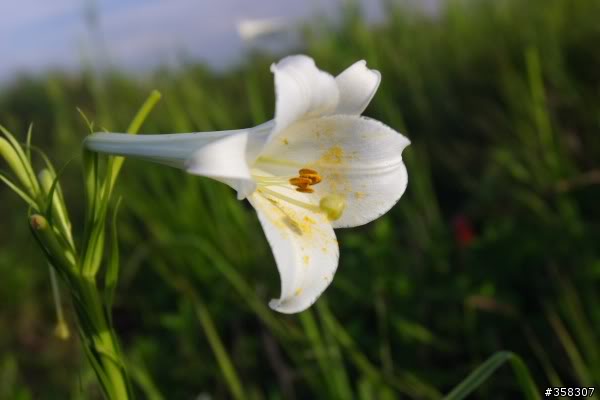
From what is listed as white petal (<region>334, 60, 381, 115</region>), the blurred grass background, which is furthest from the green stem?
white petal (<region>334, 60, 381, 115</region>)

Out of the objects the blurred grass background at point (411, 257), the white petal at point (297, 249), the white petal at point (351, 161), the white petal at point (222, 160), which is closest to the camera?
the white petal at point (222, 160)

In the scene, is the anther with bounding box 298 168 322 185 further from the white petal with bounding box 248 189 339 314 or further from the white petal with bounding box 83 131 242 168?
A: the white petal with bounding box 83 131 242 168

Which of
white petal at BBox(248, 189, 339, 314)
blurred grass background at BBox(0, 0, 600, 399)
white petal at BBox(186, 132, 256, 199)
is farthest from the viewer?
blurred grass background at BBox(0, 0, 600, 399)

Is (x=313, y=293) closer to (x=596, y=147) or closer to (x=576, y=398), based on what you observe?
(x=576, y=398)

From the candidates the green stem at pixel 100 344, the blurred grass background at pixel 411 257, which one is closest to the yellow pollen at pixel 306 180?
the green stem at pixel 100 344

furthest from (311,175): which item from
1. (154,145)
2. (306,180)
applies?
(154,145)

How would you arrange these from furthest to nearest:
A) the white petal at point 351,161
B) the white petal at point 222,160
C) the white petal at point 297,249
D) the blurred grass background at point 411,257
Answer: the blurred grass background at point 411,257 → the white petal at point 351,161 → the white petal at point 297,249 → the white petal at point 222,160

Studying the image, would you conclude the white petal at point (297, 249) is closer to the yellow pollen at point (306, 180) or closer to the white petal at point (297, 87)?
the yellow pollen at point (306, 180)
